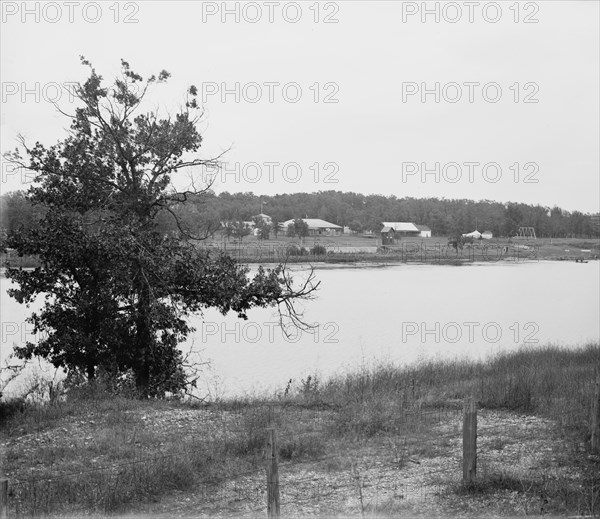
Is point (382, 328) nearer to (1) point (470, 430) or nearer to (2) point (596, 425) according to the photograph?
(2) point (596, 425)

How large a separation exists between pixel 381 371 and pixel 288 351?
9702 millimetres

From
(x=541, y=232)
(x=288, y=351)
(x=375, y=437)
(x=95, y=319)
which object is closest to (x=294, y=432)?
(x=375, y=437)

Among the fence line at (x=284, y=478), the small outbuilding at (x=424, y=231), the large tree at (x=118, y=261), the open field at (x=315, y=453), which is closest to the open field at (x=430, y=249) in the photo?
the small outbuilding at (x=424, y=231)

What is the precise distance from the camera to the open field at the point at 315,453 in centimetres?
844

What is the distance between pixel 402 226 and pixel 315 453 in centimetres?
12432

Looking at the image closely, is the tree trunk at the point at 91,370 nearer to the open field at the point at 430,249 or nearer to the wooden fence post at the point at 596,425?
the wooden fence post at the point at 596,425

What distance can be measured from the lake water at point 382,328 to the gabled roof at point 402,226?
63509mm

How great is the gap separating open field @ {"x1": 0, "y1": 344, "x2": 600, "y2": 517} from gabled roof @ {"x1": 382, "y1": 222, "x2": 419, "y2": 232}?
373ft

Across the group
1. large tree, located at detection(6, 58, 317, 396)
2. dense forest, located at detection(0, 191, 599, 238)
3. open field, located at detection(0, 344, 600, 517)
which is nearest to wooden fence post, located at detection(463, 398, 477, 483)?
open field, located at detection(0, 344, 600, 517)

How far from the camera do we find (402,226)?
13338 centimetres

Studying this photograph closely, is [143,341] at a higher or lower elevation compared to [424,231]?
lower

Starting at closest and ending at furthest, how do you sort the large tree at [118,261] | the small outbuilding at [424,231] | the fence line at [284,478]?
the fence line at [284,478] → the large tree at [118,261] → the small outbuilding at [424,231]

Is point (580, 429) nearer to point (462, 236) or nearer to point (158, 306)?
point (158, 306)

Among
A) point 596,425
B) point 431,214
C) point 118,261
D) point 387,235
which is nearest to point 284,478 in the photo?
point 596,425
